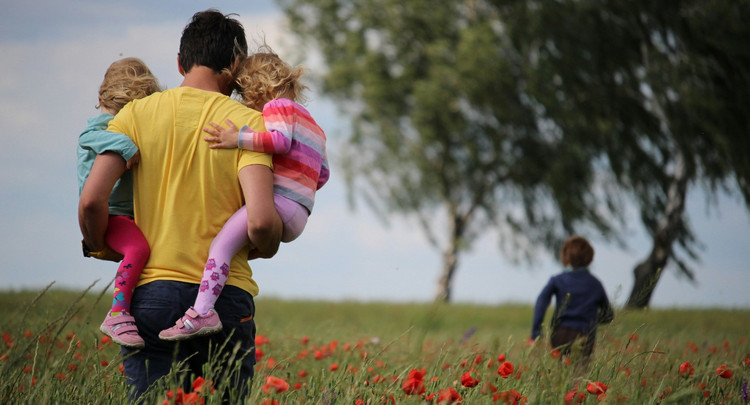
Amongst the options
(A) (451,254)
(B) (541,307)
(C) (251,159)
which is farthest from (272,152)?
(A) (451,254)

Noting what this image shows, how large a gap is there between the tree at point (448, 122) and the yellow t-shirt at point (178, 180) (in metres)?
14.2

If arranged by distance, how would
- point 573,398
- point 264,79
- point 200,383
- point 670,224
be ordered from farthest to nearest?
1. point 670,224
2. point 573,398
3. point 264,79
4. point 200,383

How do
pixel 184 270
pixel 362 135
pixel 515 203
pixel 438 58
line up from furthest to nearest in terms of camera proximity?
pixel 362 135 → pixel 515 203 → pixel 438 58 → pixel 184 270

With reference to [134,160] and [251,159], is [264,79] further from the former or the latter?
[134,160]

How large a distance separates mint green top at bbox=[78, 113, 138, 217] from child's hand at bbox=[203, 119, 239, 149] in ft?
0.91

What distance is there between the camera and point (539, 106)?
16.9 meters

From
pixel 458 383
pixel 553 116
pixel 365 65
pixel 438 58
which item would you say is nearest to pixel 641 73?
pixel 553 116

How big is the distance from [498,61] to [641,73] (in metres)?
3.43

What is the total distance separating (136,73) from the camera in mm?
3084

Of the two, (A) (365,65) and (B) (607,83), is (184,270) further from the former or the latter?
(A) (365,65)

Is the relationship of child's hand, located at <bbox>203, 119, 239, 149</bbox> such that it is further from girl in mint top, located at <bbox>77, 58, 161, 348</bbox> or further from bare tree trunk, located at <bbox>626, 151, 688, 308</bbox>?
bare tree trunk, located at <bbox>626, 151, 688, 308</bbox>

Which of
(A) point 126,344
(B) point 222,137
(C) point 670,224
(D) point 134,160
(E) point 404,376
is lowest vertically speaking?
(E) point 404,376

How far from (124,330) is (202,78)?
1020 millimetres

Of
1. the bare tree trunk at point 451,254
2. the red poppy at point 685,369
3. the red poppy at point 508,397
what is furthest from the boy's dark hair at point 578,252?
the bare tree trunk at point 451,254
